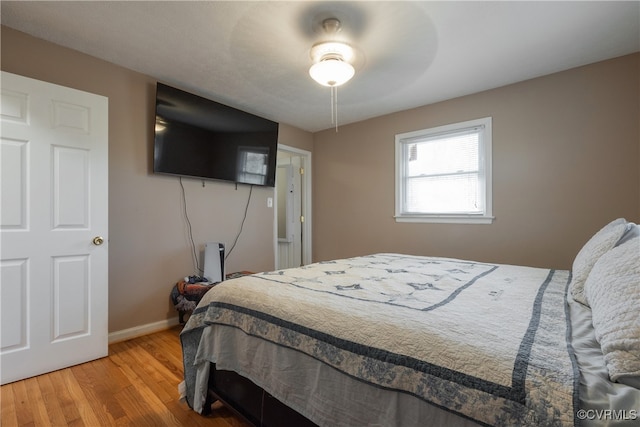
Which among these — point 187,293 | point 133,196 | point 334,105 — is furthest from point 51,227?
point 334,105

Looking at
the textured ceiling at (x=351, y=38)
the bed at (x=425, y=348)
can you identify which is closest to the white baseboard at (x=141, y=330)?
the bed at (x=425, y=348)

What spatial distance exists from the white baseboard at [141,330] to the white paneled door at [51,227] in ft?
0.95

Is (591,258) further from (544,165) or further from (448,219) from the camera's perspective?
(448,219)

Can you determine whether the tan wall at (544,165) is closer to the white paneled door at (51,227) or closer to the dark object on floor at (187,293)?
the dark object on floor at (187,293)

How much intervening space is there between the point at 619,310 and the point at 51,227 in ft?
9.83

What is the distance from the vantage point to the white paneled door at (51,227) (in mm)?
1896

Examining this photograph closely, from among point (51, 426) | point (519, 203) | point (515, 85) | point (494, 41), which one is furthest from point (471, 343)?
point (515, 85)

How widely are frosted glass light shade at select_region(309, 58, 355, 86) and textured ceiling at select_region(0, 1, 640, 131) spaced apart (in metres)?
0.21

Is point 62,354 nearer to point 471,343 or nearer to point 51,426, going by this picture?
point 51,426

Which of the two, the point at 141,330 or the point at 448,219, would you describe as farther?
the point at 448,219

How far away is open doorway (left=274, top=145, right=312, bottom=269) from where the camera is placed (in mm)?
4543

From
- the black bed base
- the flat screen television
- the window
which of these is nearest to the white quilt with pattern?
the black bed base

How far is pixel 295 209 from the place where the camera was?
4.70 m

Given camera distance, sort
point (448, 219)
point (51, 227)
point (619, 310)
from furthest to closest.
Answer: point (448, 219)
point (51, 227)
point (619, 310)
